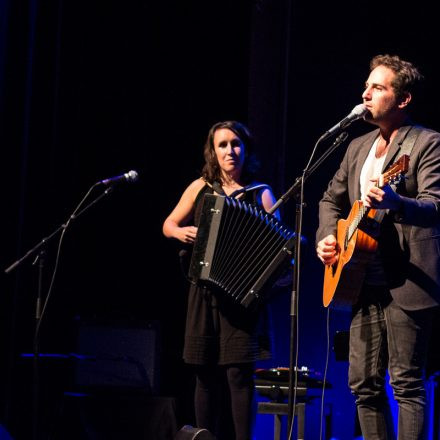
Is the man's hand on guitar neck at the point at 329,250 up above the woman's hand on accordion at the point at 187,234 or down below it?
below

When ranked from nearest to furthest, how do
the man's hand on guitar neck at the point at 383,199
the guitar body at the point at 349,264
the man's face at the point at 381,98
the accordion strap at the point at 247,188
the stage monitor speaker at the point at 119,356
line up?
1. the man's hand on guitar neck at the point at 383,199
2. the guitar body at the point at 349,264
3. the man's face at the point at 381,98
4. the accordion strap at the point at 247,188
5. the stage monitor speaker at the point at 119,356

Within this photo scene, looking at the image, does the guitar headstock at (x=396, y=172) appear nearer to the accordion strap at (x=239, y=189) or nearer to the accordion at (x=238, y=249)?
the accordion at (x=238, y=249)

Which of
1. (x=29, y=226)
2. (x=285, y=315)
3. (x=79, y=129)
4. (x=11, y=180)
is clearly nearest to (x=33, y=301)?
(x=29, y=226)

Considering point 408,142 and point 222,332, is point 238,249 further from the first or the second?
point 408,142

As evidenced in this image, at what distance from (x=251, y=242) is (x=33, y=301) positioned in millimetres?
2165

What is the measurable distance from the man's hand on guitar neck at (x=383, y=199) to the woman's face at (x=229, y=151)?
1437mm

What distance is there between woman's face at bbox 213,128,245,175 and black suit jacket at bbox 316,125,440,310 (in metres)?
1.17

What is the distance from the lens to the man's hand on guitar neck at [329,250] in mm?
3348

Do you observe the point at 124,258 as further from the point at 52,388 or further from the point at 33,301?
the point at 52,388

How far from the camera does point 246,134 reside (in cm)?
432

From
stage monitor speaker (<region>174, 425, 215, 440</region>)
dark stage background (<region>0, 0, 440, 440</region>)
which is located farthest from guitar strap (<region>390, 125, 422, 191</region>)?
dark stage background (<region>0, 0, 440, 440</region>)

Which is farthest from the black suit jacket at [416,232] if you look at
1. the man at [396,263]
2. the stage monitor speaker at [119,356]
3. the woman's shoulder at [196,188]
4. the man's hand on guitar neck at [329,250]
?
the stage monitor speaker at [119,356]

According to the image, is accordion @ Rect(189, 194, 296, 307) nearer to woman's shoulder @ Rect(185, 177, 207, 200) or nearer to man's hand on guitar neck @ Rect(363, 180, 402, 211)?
woman's shoulder @ Rect(185, 177, 207, 200)

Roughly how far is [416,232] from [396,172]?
0.99ft
